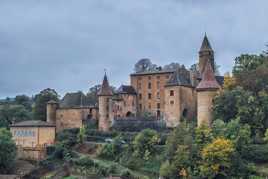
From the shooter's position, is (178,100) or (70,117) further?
(70,117)

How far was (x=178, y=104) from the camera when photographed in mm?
77938

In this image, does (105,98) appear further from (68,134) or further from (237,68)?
(237,68)

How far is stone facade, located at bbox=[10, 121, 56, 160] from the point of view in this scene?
7825cm

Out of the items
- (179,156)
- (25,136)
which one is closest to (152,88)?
(25,136)

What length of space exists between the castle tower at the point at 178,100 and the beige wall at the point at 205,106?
8885mm

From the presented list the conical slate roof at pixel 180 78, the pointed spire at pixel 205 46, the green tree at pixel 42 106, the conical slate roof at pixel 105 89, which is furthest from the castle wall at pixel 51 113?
the pointed spire at pixel 205 46

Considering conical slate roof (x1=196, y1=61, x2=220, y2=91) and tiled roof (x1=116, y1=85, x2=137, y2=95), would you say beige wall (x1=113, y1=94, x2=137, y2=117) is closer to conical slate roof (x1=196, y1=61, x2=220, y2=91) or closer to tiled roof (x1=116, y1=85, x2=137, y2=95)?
tiled roof (x1=116, y1=85, x2=137, y2=95)

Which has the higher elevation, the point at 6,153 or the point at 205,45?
the point at 205,45

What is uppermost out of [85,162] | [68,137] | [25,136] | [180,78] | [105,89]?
[180,78]

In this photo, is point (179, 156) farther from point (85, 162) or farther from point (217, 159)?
point (85, 162)

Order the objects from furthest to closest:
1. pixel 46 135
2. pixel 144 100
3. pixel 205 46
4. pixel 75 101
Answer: pixel 144 100
pixel 75 101
pixel 205 46
pixel 46 135

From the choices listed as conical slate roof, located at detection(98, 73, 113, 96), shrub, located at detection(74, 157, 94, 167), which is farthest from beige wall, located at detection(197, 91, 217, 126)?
conical slate roof, located at detection(98, 73, 113, 96)

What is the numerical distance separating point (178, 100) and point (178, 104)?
1.78ft

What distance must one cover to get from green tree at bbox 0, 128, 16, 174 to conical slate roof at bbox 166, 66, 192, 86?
73.1 ft
